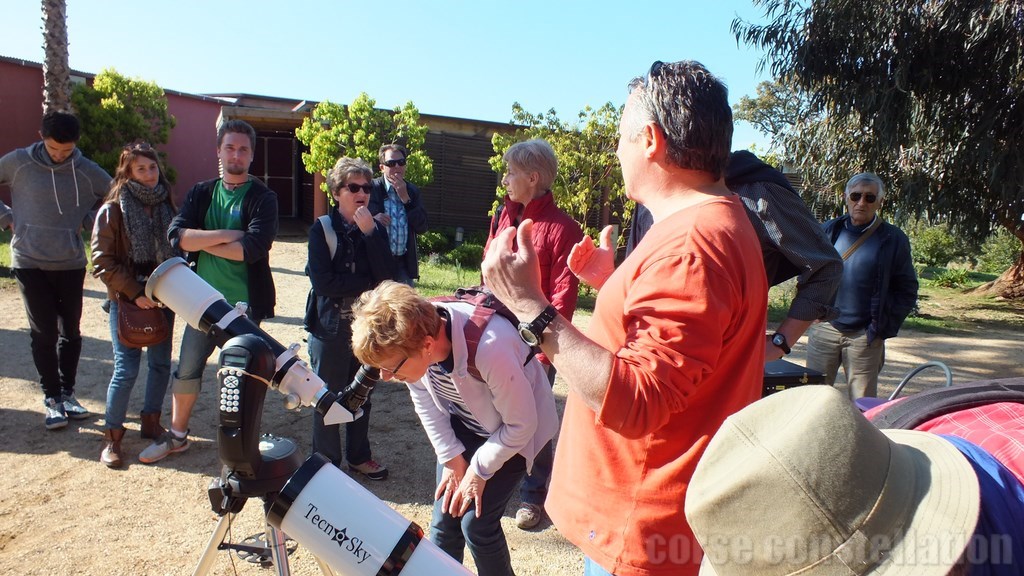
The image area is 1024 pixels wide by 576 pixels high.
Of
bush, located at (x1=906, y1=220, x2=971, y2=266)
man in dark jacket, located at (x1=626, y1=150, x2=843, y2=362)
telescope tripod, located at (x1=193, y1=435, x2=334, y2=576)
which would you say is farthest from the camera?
bush, located at (x1=906, y1=220, x2=971, y2=266)

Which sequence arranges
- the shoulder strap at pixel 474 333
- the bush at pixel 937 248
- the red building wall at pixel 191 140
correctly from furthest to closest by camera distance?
the bush at pixel 937 248
the red building wall at pixel 191 140
the shoulder strap at pixel 474 333

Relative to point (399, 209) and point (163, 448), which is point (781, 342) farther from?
point (163, 448)

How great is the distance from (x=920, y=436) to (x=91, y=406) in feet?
17.4

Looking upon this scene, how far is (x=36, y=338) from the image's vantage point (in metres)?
4.25

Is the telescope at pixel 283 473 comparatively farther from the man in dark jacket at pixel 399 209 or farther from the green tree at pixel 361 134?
the green tree at pixel 361 134

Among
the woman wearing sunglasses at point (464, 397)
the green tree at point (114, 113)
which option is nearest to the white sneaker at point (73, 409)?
the woman wearing sunglasses at point (464, 397)

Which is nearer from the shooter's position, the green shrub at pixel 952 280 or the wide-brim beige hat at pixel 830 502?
the wide-brim beige hat at pixel 830 502

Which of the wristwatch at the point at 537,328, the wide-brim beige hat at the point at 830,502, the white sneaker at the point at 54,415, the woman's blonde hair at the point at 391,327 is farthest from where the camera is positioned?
the white sneaker at the point at 54,415

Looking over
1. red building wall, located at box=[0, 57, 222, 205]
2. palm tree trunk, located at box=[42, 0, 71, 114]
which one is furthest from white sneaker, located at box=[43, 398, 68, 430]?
red building wall, located at box=[0, 57, 222, 205]

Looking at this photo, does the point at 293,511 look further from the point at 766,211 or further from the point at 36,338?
the point at 36,338

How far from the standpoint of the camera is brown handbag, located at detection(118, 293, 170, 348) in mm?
3689

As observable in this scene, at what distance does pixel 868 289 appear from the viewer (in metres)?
3.97

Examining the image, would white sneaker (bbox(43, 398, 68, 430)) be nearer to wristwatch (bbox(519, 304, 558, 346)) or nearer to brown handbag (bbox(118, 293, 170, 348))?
brown handbag (bbox(118, 293, 170, 348))

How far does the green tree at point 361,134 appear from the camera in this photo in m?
11.4
